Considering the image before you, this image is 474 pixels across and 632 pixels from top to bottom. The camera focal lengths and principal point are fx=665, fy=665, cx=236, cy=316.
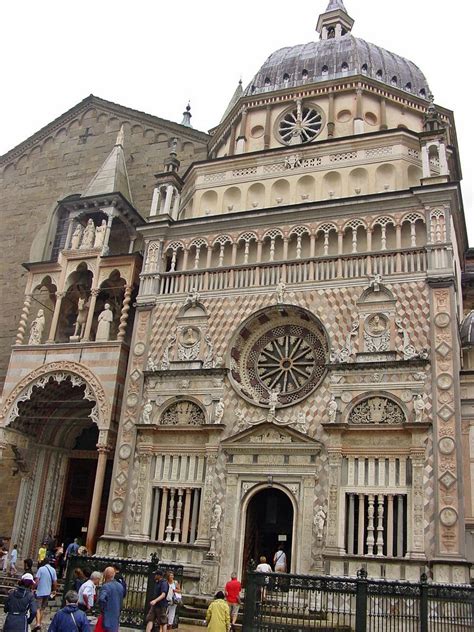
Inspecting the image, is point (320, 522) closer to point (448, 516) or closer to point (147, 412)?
point (448, 516)

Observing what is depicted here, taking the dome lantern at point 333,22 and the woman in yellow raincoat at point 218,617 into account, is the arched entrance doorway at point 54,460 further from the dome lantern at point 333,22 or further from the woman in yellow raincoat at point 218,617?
the dome lantern at point 333,22

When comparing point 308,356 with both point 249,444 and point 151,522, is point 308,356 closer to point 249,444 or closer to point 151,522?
point 249,444

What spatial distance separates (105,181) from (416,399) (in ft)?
54.7

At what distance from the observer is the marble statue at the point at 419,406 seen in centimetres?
1817

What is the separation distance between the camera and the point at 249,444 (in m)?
19.9

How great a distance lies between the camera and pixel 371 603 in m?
13.2

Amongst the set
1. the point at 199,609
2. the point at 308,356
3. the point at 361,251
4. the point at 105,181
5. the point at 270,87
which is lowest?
the point at 199,609

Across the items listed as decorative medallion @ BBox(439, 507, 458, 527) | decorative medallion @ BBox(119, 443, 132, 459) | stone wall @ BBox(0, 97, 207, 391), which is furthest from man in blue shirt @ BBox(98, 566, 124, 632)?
stone wall @ BBox(0, 97, 207, 391)

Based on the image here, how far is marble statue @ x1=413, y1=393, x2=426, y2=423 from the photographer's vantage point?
18.2 meters

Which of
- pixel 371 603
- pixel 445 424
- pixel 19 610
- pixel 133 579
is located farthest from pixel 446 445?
pixel 19 610

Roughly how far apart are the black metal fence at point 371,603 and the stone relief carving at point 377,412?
574 cm

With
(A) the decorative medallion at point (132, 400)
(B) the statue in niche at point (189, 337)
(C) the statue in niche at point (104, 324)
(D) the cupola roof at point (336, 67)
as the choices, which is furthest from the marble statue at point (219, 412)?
(D) the cupola roof at point (336, 67)

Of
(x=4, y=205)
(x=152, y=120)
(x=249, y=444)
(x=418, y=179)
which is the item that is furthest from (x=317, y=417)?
(x=4, y=205)

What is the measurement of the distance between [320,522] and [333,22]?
83.4 ft
